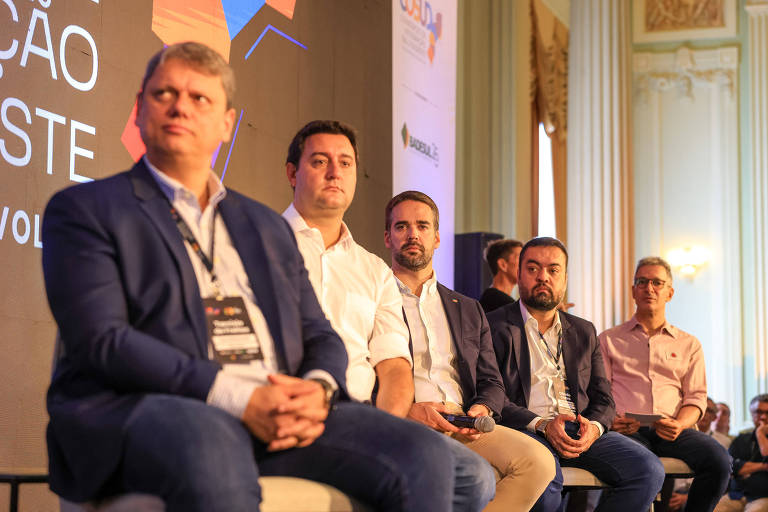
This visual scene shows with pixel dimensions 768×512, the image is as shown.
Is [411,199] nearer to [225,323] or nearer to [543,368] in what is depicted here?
[543,368]

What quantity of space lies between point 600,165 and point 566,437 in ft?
22.7

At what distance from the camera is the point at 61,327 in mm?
1680

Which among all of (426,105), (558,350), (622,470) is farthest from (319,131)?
(426,105)

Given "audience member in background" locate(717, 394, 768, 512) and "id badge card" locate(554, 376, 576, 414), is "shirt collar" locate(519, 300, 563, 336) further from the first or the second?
"audience member in background" locate(717, 394, 768, 512)

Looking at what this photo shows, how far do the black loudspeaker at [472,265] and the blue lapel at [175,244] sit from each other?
556cm

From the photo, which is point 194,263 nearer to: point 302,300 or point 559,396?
point 302,300

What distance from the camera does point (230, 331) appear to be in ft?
5.90

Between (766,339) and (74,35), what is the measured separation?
33.3 feet

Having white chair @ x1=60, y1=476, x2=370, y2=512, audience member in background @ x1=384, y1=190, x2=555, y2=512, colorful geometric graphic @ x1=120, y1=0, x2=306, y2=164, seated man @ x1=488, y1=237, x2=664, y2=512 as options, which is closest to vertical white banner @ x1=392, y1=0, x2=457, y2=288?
colorful geometric graphic @ x1=120, y1=0, x2=306, y2=164

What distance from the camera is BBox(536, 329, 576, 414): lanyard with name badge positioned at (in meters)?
3.81

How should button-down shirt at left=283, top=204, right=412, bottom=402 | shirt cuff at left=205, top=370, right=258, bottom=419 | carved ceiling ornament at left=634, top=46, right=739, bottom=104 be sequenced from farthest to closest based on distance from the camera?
carved ceiling ornament at left=634, top=46, right=739, bottom=104 → button-down shirt at left=283, top=204, right=412, bottom=402 → shirt cuff at left=205, top=370, right=258, bottom=419

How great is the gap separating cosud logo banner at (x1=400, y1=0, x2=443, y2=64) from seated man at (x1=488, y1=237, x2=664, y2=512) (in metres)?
2.72

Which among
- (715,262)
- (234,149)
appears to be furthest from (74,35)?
(715,262)

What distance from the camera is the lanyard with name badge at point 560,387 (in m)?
3.81
